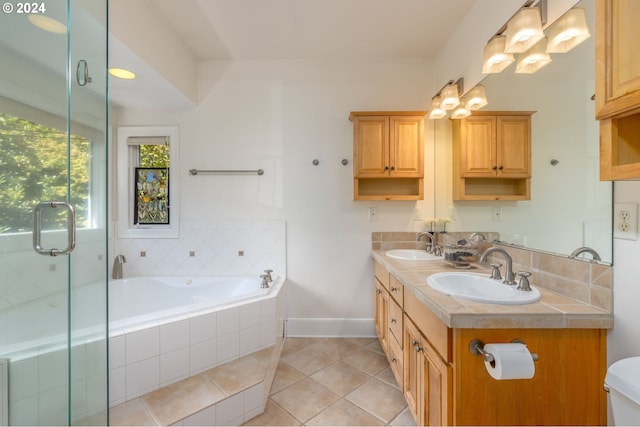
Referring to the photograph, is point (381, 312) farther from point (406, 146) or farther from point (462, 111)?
point (462, 111)

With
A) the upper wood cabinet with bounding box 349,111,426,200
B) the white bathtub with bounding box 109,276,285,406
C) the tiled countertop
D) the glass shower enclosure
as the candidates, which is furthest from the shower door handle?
the upper wood cabinet with bounding box 349,111,426,200

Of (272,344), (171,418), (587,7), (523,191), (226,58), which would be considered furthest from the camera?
(226,58)

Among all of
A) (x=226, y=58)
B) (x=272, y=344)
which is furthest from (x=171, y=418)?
(x=226, y=58)

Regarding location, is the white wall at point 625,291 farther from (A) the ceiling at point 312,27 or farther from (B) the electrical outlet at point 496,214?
(A) the ceiling at point 312,27

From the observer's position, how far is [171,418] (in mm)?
1295

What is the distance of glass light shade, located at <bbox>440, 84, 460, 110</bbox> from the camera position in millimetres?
2045

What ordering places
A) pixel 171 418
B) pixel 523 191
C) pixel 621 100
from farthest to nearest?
pixel 523 191
pixel 171 418
pixel 621 100

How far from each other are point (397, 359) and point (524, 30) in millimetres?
1993

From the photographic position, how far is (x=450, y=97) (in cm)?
206

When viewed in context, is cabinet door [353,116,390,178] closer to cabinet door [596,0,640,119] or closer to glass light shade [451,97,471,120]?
glass light shade [451,97,471,120]

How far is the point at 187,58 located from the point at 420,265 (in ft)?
8.61

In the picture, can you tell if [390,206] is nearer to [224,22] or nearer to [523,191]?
[523,191]

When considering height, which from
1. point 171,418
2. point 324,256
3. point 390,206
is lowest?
point 171,418

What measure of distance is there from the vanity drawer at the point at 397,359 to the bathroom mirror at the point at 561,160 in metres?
0.98
